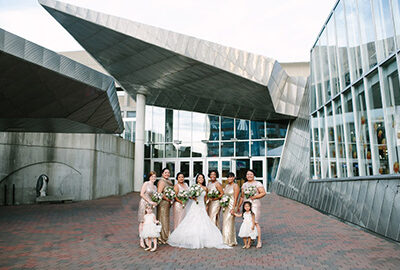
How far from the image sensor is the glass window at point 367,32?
9836mm

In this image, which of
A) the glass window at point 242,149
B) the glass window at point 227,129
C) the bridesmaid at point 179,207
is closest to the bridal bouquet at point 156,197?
the bridesmaid at point 179,207

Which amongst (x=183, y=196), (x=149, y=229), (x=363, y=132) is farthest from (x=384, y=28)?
(x=149, y=229)

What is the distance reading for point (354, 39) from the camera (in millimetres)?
11414

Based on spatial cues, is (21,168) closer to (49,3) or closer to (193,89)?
(49,3)

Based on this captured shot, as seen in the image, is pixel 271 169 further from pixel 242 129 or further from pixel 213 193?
pixel 213 193

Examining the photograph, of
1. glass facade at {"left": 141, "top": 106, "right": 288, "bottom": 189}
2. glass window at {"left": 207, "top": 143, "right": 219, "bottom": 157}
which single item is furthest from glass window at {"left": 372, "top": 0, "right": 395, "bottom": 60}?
glass window at {"left": 207, "top": 143, "right": 219, "bottom": 157}

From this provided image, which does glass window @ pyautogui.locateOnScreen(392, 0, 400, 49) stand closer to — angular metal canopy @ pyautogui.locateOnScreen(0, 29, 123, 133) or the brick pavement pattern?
the brick pavement pattern

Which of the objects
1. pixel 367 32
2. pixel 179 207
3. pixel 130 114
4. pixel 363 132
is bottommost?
pixel 179 207

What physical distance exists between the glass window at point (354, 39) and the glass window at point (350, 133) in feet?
3.37

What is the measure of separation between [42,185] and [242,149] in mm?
14311

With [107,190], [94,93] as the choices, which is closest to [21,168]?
[107,190]

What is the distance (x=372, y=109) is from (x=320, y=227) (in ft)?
12.5

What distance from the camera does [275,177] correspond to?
24.7m

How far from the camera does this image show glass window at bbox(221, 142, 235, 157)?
26.4 metres
